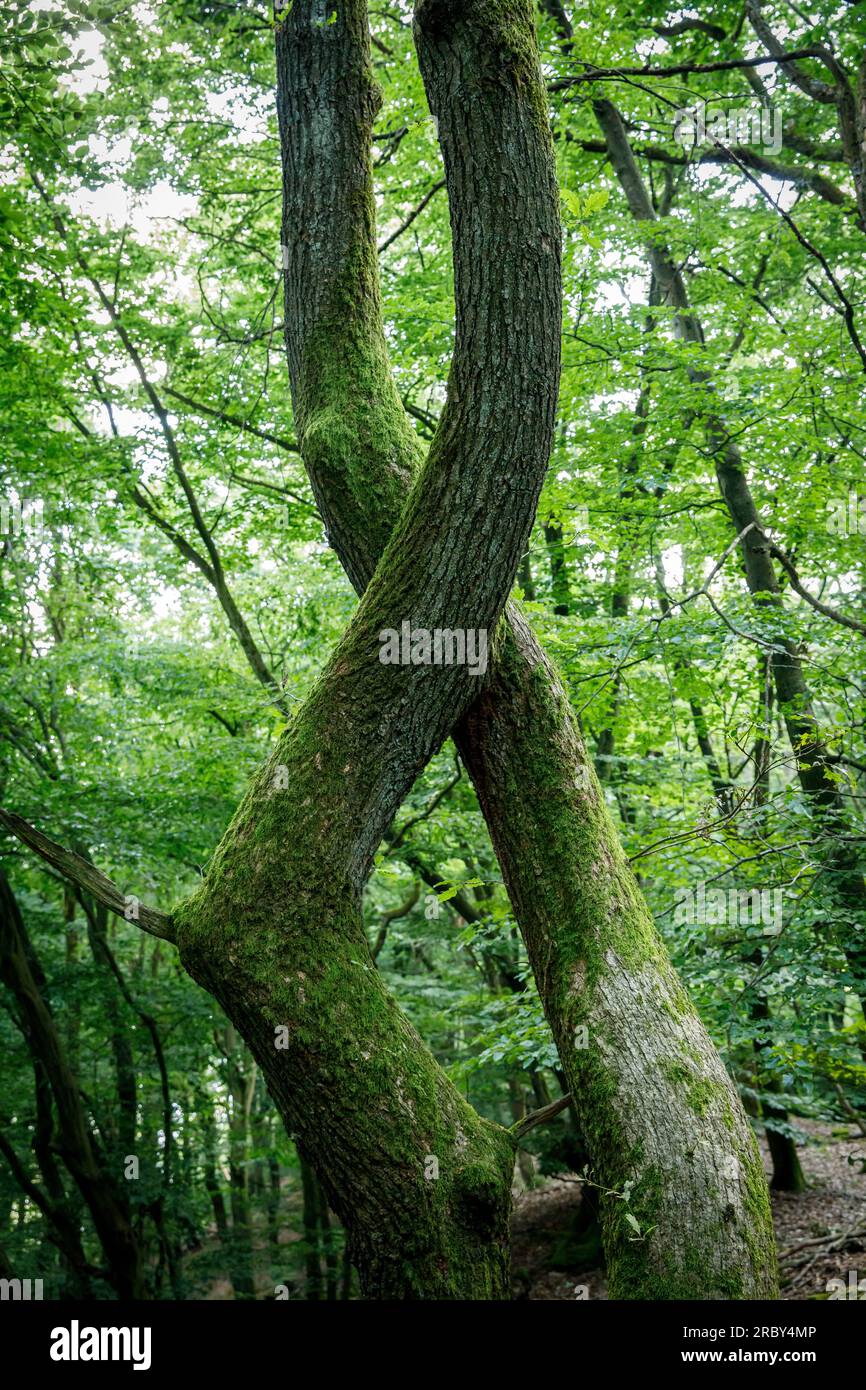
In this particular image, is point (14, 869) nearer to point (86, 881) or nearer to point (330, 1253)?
point (330, 1253)

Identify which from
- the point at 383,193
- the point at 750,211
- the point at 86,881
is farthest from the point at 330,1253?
the point at 750,211

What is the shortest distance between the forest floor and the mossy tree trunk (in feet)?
2.93

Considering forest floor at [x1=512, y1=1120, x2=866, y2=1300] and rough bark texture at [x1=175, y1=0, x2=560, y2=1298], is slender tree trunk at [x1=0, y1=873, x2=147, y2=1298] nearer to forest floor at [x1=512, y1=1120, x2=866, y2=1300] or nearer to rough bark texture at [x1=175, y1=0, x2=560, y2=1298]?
forest floor at [x1=512, y1=1120, x2=866, y2=1300]

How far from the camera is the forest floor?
6078mm

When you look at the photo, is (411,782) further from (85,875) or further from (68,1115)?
(68,1115)

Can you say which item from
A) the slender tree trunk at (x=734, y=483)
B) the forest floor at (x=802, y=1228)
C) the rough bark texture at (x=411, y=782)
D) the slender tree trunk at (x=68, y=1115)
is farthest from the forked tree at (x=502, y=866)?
the slender tree trunk at (x=68, y=1115)

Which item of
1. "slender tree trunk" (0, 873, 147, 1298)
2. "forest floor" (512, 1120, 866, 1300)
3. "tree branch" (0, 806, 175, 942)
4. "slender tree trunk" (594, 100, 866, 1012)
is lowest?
"forest floor" (512, 1120, 866, 1300)

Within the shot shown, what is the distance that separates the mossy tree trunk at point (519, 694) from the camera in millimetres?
2527

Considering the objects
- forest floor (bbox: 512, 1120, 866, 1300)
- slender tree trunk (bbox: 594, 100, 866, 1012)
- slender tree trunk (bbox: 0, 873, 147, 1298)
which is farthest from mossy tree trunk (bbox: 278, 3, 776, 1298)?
slender tree trunk (bbox: 0, 873, 147, 1298)

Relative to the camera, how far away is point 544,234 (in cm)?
255

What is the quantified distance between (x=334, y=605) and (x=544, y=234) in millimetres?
7643

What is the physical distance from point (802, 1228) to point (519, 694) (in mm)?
7400

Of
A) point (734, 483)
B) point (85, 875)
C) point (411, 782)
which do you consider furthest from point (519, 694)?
point (734, 483)

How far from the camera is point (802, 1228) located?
26.5ft
